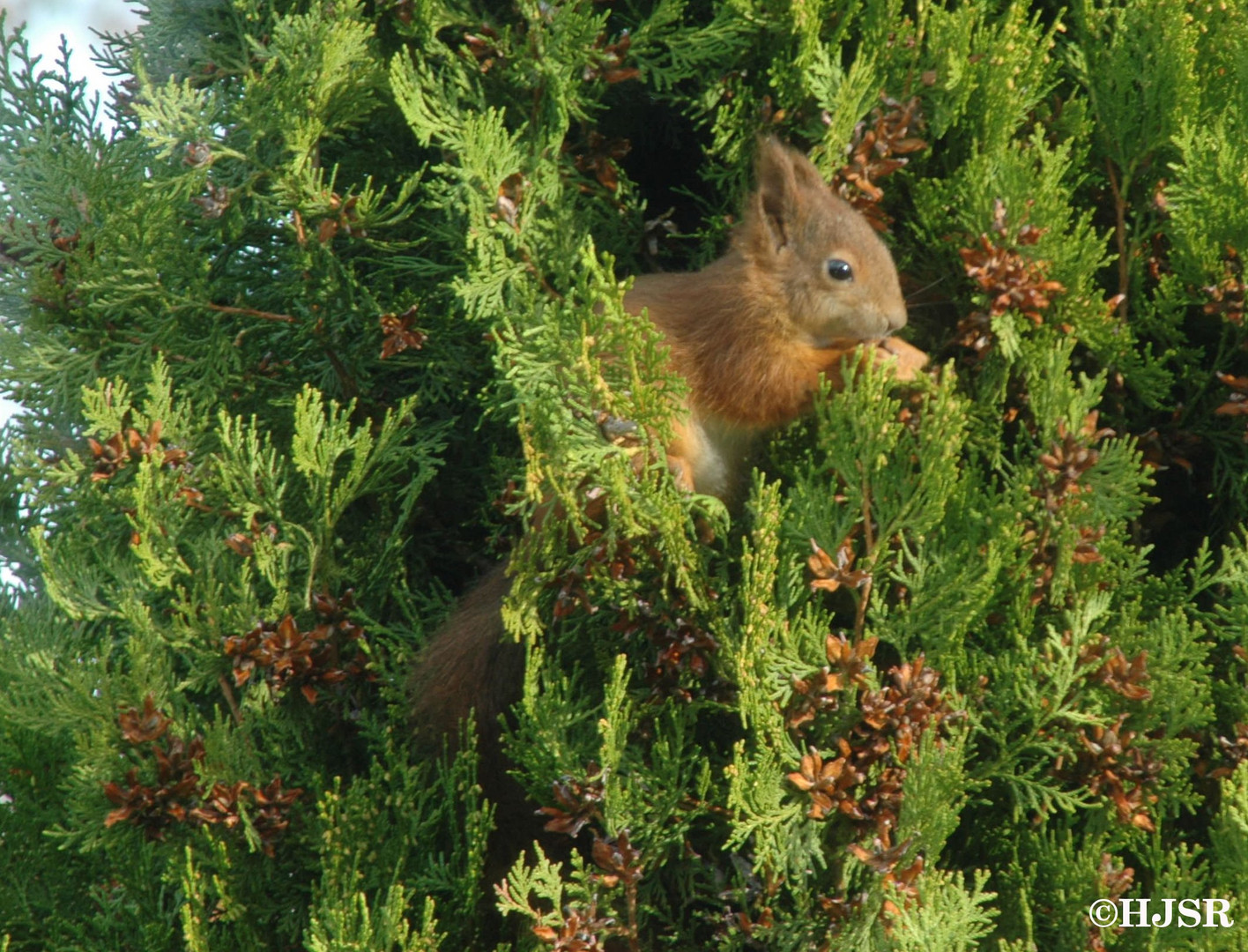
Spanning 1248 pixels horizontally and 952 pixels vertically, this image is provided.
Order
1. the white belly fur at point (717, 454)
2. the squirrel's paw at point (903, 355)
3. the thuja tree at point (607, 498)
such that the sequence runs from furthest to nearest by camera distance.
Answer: the white belly fur at point (717, 454), the squirrel's paw at point (903, 355), the thuja tree at point (607, 498)

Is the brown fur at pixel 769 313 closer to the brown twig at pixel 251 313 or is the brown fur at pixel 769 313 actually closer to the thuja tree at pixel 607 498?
the thuja tree at pixel 607 498

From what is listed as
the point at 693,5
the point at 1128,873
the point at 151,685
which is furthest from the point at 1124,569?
the point at 151,685

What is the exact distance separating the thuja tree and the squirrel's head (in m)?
0.06

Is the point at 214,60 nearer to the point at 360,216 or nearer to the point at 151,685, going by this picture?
the point at 360,216

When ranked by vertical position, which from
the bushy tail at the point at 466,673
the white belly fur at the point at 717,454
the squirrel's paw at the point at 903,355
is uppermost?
the squirrel's paw at the point at 903,355

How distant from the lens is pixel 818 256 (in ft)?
5.85

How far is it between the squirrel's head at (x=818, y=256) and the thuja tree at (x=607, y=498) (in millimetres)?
63

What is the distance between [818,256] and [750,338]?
0.15 meters

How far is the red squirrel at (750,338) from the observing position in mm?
1747

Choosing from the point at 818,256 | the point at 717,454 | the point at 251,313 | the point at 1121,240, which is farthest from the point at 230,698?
the point at 1121,240

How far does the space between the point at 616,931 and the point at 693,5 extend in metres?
1.32

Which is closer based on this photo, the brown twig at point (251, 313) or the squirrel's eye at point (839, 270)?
the squirrel's eye at point (839, 270)

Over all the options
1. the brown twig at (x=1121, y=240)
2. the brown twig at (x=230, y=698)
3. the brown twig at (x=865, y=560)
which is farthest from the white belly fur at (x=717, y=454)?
the brown twig at (x=230, y=698)

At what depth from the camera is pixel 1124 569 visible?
174cm
